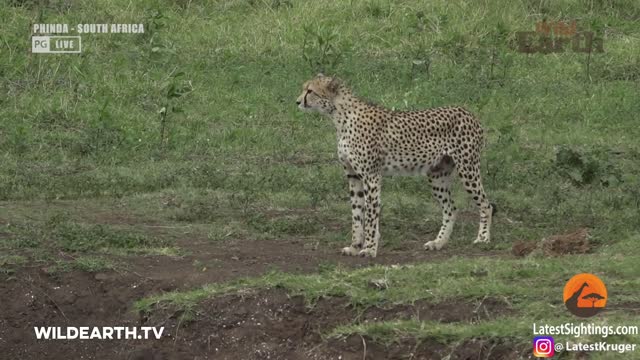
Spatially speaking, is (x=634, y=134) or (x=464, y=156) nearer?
(x=464, y=156)

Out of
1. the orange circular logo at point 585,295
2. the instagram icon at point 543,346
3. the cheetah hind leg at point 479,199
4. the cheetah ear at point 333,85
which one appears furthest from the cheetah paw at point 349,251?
the instagram icon at point 543,346

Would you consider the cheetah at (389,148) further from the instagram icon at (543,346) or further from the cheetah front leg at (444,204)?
the instagram icon at (543,346)

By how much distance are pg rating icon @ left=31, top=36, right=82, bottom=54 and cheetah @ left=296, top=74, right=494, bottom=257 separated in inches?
229

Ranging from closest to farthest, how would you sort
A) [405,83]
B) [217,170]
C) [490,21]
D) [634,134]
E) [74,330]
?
[74,330] < [217,170] < [634,134] < [405,83] < [490,21]

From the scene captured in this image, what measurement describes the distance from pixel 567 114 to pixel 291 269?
5.81 m

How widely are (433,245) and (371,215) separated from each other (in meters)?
0.54

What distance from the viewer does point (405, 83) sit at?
15.4 metres

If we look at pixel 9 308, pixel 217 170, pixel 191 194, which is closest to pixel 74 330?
pixel 9 308

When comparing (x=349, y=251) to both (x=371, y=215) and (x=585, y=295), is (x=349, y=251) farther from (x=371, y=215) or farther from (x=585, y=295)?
(x=585, y=295)

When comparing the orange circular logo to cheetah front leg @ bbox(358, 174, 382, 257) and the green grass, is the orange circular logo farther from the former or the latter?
cheetah front leg @ bbox(358, 174, 382, 257)

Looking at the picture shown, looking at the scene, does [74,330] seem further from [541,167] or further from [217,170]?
[541,167]

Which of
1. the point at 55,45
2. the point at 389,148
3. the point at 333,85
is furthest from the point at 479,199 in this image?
the point at 55,45

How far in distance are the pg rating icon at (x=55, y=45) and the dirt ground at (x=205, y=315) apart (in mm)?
6400

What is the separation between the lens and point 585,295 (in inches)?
321
